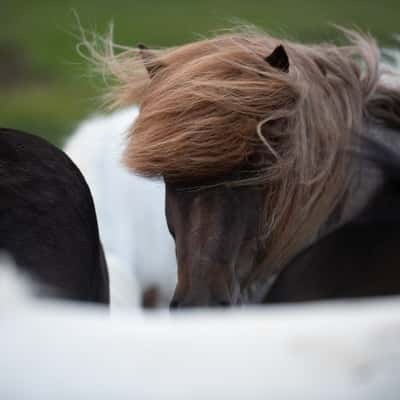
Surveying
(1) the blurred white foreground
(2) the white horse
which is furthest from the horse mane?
(1) the blurred white foreground

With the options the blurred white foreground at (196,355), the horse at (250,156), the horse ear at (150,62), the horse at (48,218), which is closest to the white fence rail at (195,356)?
the blurred white foreground at (196,355)

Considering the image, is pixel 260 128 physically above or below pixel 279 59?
below

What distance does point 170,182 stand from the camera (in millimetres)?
1318

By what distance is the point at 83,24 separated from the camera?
676cm

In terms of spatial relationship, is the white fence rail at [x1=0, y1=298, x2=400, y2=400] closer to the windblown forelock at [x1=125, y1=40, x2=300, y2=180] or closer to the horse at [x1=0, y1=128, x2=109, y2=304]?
the horse at [x1=0, y1=128, x2=109, y2=304]

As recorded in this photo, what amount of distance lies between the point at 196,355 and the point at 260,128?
80 cm

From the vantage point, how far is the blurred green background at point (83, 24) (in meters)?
5.33

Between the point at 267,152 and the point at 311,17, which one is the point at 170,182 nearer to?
the point at 267,152

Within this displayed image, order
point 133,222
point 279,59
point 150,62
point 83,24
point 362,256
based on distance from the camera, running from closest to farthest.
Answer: point 362,256 → point 279,59 → point 150,62 → point 133,222 → point 83,24

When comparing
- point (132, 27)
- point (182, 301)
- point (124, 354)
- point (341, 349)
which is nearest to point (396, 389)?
point (341, 349)

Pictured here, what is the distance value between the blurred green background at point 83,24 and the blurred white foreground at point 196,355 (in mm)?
4038

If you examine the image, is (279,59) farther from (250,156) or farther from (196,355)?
(196,355)

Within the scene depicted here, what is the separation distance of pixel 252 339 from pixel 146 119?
877 millimetres

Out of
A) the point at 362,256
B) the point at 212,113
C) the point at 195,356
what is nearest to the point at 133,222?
the point at 212,113
